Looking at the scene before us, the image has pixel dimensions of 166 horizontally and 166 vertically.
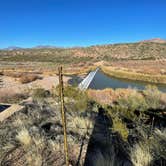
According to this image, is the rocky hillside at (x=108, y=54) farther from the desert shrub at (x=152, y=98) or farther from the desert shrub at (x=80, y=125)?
the desert shrub at (x=80, y=125)

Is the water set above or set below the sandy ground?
below

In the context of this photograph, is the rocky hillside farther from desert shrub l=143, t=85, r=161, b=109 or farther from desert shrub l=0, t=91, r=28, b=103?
desert shrub l=143, t=85, r=161, b=109

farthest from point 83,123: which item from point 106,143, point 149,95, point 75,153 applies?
point 149,95

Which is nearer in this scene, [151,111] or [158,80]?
[151,111]

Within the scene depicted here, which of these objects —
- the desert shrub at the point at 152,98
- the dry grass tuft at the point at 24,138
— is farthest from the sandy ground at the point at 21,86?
the dry grass tuft at the point at 24,138

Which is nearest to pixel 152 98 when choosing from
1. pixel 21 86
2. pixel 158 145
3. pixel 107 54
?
pixel 158 145

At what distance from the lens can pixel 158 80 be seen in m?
40.8

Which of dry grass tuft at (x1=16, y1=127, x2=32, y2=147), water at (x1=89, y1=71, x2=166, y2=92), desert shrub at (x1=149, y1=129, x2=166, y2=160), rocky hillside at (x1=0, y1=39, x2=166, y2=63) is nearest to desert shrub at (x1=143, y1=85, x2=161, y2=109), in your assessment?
desert shrub at (x1=149, y1=129, x2=166, y2=160)

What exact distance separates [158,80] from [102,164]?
36.9 metres

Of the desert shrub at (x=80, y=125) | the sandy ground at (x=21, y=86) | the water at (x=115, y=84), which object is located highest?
the desert shrub at (x=80, y=125)

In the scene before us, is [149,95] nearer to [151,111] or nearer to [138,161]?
[151,111]

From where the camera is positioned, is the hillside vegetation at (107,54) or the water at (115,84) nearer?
the water at (115,84)

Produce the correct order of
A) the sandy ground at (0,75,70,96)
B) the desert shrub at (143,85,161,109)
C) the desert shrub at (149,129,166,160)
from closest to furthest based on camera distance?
the desert shrub at (149,129,166,160)
the desert shrub at (143,85,161,109)
the sandy ground at (0,75,70,96)

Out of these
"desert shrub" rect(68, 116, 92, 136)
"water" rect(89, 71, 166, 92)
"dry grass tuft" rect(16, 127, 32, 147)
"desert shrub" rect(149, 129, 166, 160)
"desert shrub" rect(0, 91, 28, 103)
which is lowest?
"water" rect(89, 71, 166, 92)
